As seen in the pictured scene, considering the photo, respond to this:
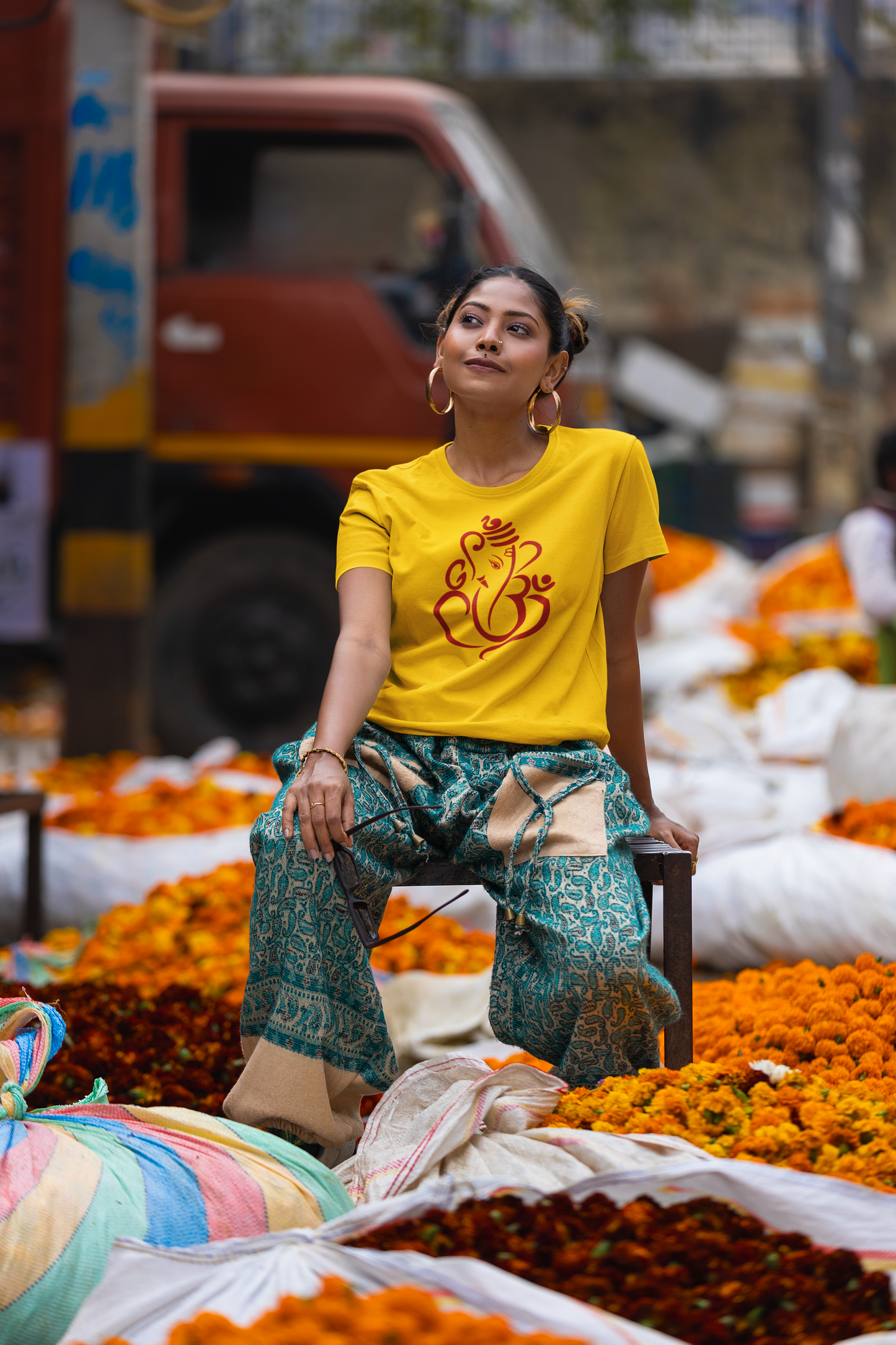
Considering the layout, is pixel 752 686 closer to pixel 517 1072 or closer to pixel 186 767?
pixel 186 767

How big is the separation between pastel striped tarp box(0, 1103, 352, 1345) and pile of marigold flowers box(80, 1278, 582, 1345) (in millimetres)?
241

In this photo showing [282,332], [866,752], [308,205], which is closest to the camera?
[866,752]

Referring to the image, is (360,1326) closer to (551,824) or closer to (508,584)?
(551,824)

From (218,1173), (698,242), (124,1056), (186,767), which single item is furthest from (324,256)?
(698,242)

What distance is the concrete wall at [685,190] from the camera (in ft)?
38.2

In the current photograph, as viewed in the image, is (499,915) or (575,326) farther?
(575,326)

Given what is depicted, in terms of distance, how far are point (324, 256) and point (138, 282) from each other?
0.95 m

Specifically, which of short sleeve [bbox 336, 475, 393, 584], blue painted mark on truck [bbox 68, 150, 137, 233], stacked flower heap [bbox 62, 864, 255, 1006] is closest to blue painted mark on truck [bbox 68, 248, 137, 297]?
blue painted mark on truck [bbox 68, 150, 137, 233]

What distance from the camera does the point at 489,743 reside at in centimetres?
212

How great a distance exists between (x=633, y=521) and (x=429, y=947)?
1.25 meters

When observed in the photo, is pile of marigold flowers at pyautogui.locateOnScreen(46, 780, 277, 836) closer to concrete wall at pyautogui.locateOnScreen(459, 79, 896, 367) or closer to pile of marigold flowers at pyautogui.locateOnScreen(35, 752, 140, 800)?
pile of marigold flowers at pyautogui.locateOnScreen(35, 752, 140, 800)

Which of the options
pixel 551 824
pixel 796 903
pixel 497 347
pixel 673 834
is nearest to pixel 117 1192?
pixel 551 824

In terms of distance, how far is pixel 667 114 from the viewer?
461 inches

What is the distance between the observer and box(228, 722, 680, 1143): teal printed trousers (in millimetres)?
1979
